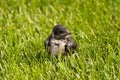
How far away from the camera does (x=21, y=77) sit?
561cm

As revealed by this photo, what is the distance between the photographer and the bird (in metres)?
5.94

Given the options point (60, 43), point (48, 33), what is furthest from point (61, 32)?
point (48, 33)

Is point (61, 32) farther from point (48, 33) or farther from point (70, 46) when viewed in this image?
point (48, 33)

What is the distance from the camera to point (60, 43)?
5953mm

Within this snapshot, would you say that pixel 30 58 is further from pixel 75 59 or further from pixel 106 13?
pixel 106 13

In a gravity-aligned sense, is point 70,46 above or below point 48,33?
above

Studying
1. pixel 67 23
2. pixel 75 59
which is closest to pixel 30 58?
pixel 75 59

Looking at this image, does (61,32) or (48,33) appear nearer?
(61,32)

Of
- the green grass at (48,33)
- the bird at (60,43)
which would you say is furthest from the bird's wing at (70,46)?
the green grass at (48,33)

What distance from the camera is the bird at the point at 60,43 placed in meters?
5.94

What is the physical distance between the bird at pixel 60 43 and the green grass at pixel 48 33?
0.37ft

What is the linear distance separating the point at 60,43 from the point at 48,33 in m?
1.22

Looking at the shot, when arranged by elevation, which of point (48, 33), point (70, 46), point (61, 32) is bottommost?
point (48, 33)

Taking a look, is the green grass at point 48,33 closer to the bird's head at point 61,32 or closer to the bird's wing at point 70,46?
the bird's wing at point 70,46
